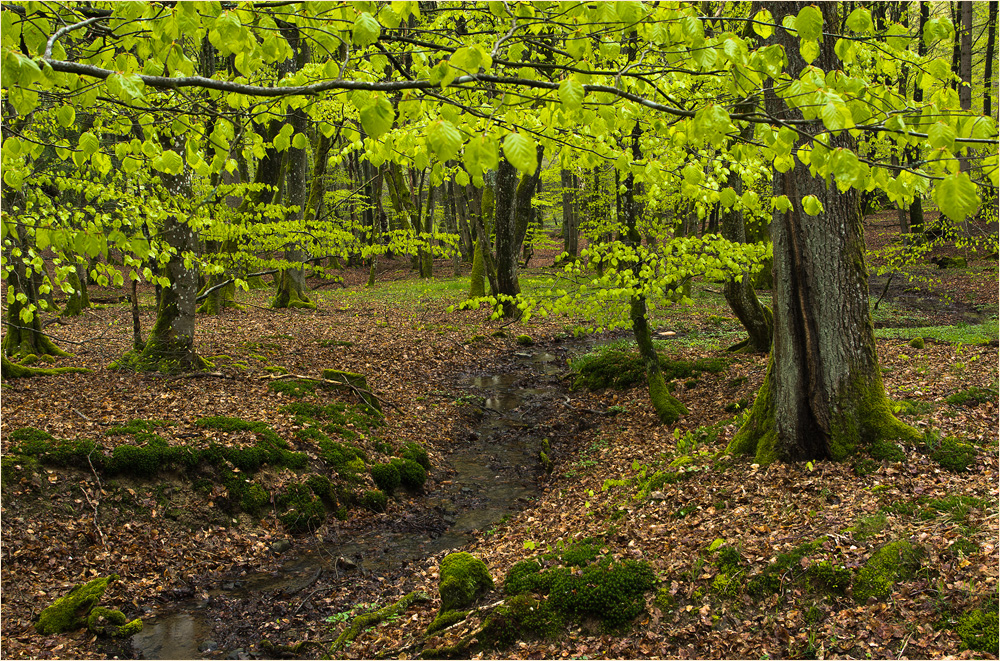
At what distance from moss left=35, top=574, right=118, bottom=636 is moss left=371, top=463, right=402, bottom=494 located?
3499 mm

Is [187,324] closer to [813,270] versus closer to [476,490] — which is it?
[476,490]

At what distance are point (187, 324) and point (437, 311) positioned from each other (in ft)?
35.2

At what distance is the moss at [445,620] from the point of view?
498 centimetres

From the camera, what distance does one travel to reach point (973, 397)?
6605mm

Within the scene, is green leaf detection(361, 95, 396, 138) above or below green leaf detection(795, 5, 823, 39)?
A: below

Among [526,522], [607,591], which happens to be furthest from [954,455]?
[526,522]

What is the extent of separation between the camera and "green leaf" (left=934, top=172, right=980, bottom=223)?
8.45 feet

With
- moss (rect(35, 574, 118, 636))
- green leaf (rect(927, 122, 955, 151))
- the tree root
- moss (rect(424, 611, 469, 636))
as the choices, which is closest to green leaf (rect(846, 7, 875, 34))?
green leaf (rect(927, 122, 955, 151))

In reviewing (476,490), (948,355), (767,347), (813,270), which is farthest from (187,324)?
(948,355)

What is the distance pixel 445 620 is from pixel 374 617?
0.87m

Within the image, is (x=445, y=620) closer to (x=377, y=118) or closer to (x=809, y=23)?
(x=377, y=118)

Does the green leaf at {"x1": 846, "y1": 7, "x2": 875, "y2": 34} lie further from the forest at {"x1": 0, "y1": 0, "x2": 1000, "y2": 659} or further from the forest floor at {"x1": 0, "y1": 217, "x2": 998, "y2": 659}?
the forest floor at {"x1": 0, "y1": 217, "x2": 998, "y2": 659}

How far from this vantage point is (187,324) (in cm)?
1009

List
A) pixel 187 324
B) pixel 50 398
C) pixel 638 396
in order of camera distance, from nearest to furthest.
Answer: pixel 50 398, pixel 187 324, pixel 638 396
